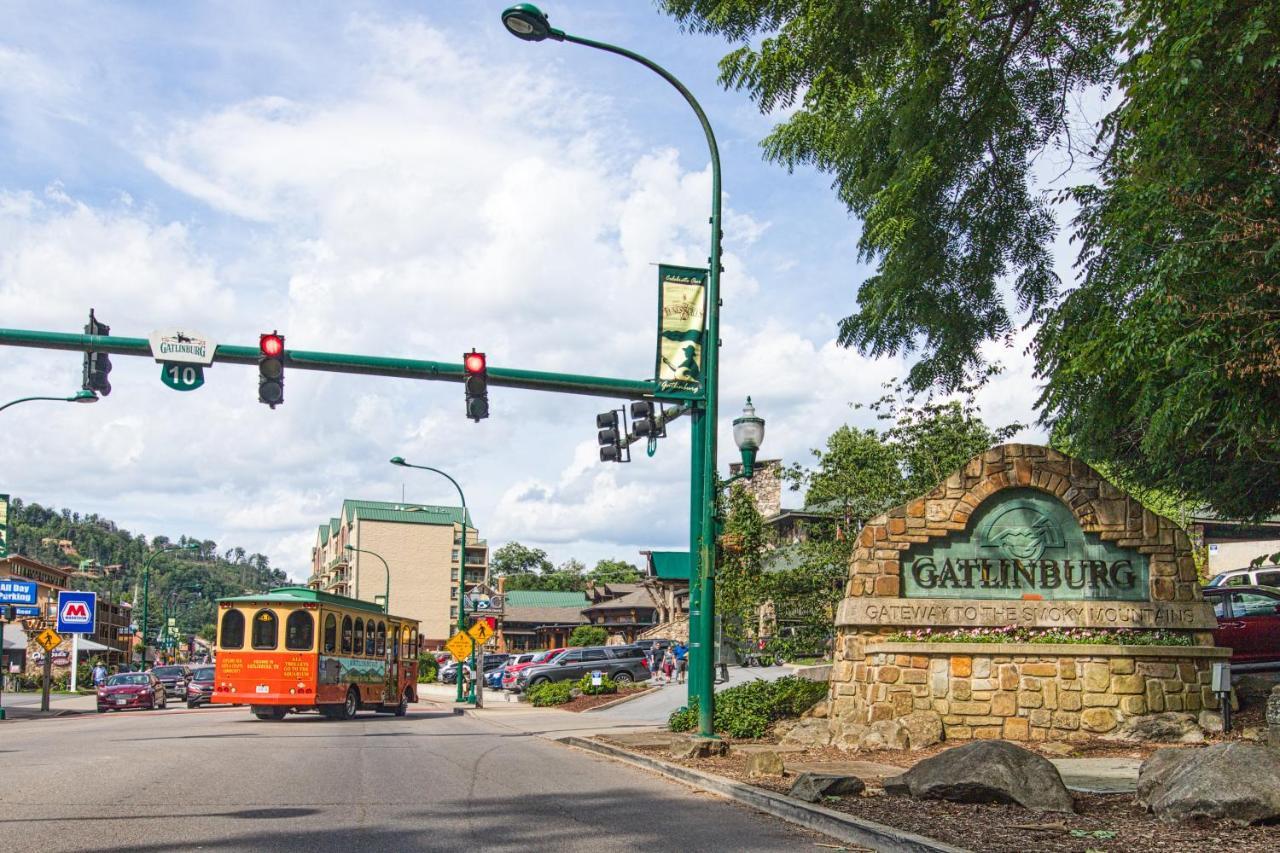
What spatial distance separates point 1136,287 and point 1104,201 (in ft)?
9.15

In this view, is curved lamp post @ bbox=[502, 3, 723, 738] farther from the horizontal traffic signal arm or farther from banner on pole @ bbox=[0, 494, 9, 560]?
banner on pole @ bbox=[0, 494, 9, 560]

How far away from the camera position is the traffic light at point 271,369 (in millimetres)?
16906

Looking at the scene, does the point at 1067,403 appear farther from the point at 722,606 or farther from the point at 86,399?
the point at 86,399

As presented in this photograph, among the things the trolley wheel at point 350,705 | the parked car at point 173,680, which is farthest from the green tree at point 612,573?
the trolley wheel at point 350,705

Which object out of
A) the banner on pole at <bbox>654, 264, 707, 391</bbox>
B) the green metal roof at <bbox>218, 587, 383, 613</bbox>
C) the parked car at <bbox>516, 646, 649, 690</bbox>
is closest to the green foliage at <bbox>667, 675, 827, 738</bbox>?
the banner on pole at <bbox>654, 264, 707, 391</bbox>

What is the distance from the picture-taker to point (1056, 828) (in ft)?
27.6

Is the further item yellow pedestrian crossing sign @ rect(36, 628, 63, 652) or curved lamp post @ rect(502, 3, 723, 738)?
yellow pedestrian crossing sign @ rect(36, 628, 63, 652)

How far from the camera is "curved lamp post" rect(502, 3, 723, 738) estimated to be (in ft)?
49.7

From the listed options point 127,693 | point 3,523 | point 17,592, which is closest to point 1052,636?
point 3,523

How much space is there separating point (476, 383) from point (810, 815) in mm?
9826

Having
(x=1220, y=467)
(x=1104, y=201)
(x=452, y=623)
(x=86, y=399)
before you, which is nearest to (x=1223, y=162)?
(x=1104, y=201)

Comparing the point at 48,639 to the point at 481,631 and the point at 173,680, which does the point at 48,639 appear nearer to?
the point at 173,680

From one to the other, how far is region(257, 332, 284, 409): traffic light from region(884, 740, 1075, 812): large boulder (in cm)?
1085

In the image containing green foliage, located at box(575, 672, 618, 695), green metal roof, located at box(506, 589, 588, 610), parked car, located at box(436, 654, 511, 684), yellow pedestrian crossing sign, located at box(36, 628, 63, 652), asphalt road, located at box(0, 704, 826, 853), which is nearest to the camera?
asphalt road, located at box(0, 704, 826, 853)
